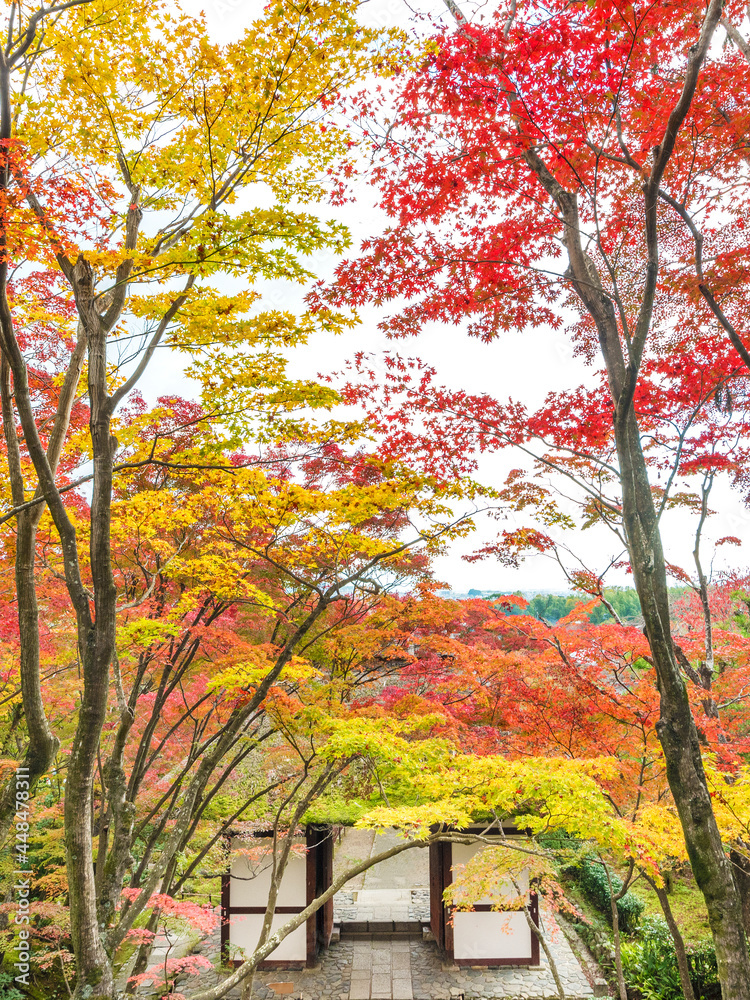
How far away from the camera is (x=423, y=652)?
400 inches

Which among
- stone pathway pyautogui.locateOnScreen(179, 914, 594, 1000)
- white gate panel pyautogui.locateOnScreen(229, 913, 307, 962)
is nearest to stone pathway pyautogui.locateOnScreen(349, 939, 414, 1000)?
stone pathway pyautogui.locateOnScreen(179, 914, 594, 1000)

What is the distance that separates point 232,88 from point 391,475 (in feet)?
11.8

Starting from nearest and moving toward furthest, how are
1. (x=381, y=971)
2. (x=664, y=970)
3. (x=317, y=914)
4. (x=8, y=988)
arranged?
(x=664, y=970)
(x=8, y=988)
(x=381, y=971)
(x=317, y=914)

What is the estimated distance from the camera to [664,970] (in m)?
8.27

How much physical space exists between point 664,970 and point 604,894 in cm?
363

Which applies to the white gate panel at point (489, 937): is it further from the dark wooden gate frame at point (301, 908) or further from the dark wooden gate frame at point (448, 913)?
the dark wooden gate frame at point (301, 908)

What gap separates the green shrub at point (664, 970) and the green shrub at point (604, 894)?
963mm

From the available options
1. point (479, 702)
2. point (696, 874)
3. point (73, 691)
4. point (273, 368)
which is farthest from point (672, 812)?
point (73, 691)

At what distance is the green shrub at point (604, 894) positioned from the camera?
35.6ft

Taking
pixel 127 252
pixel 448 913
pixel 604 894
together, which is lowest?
pixel 604 894

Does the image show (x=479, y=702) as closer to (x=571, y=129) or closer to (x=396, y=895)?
(x=396, y=895)

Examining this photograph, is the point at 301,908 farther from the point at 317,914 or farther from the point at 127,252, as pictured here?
the point at 127,252

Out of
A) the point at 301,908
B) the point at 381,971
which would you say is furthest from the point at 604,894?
the point at 301,908

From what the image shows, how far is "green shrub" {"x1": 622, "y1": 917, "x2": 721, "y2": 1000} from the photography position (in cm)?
782
